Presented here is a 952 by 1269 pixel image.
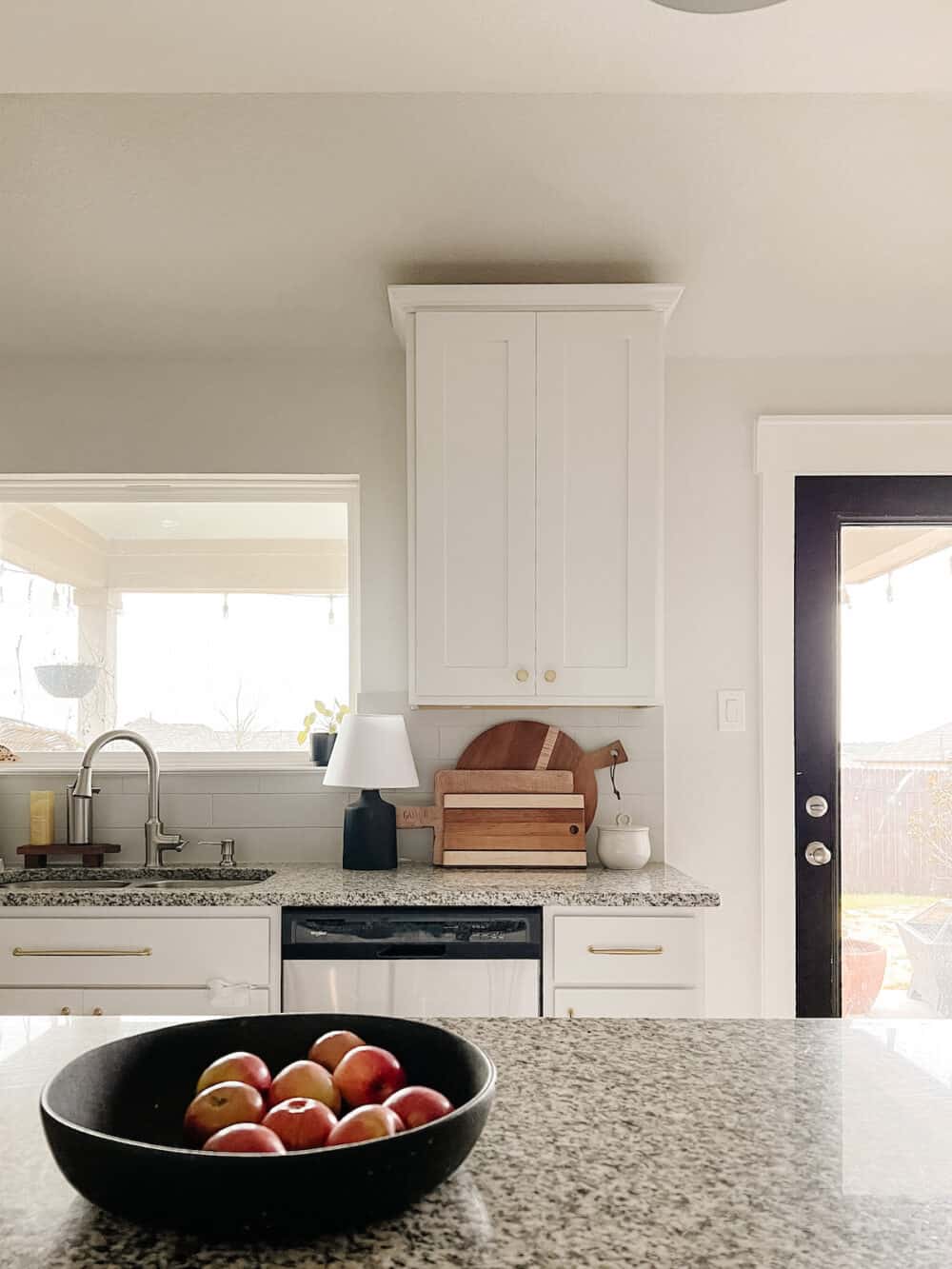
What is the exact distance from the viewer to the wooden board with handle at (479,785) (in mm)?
3348

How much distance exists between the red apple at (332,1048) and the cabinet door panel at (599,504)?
2.03 metres

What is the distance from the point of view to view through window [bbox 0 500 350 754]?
11.8 ft

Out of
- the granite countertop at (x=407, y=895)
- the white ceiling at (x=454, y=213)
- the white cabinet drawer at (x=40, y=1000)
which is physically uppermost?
the white ceiling at (x=454, y=213)

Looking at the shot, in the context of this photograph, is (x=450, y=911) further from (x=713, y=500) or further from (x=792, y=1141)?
(x=792, y=1141)

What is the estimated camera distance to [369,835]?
10.6 feet

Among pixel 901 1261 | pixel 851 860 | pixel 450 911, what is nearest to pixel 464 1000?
pixel 450 911

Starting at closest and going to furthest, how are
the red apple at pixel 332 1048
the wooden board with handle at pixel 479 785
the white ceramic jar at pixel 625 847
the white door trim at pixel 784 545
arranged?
the red apple at pixel 332 1048, the white ceramic jar at pixel 625 847, the wooden board with handle at pixel 479 785, the white door trim at pixel 784 545

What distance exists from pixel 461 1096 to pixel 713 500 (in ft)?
8.88

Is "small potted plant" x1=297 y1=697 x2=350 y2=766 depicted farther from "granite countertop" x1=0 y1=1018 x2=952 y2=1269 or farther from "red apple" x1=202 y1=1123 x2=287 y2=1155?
"red apple" x1=202 y1=1123 x2=287 y2=1155

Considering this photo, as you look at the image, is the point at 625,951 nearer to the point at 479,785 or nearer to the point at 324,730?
the point at 479,785

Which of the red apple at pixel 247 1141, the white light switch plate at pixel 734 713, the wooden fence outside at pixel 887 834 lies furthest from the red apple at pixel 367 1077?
the wooden fence outside at pixel 887 834

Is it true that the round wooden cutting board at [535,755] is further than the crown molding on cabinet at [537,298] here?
Yes

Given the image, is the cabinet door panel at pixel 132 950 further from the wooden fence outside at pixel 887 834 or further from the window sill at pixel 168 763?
the wooden fence outside at pixel 887 834

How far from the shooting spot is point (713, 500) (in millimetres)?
3508
